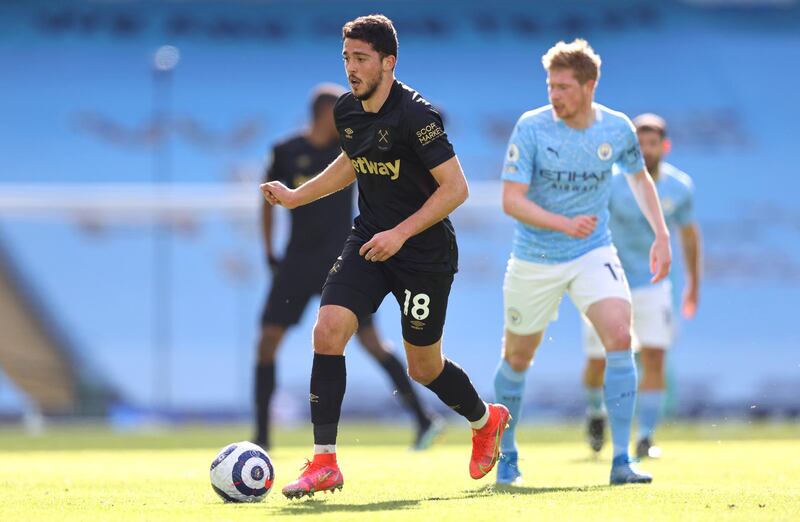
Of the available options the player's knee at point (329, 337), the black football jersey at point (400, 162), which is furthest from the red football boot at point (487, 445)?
the player's knee at point (329, 337)

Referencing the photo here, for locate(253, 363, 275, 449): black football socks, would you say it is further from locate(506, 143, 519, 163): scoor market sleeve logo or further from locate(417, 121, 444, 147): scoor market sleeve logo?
locate(417, 121, 444, 147): scoor market sleeve logo

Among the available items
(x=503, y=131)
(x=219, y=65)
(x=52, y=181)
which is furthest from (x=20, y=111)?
(x=503, y=131)

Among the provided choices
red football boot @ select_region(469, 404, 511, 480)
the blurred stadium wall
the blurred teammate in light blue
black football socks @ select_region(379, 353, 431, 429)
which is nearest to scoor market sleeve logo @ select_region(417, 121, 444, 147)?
red football boot @ select_region(469, 404, 511, 480)

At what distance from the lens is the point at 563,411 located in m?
20.3

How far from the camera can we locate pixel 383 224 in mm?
6324

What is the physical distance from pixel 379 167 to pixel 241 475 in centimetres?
143

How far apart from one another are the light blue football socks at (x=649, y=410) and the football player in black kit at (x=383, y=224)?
11.4 feet

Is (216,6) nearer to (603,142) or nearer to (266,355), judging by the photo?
(266,355)

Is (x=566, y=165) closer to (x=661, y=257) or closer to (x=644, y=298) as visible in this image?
(x=661, y=257)

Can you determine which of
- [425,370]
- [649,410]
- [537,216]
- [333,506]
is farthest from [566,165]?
[649,410]

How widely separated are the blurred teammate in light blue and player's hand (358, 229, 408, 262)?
158 inches

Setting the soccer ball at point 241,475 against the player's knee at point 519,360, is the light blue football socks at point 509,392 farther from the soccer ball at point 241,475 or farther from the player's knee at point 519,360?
the soccer ball at point 241,475

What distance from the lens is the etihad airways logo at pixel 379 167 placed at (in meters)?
6.21

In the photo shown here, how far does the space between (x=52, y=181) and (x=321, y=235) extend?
674 inches
